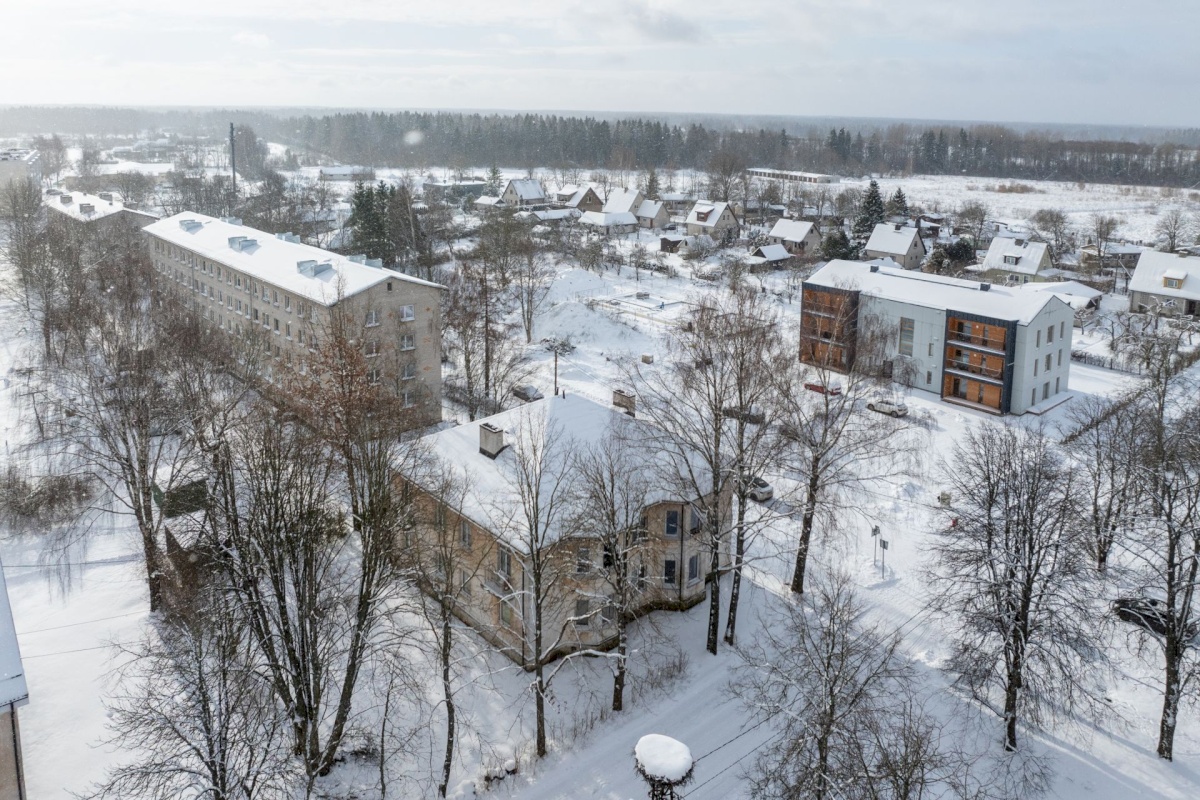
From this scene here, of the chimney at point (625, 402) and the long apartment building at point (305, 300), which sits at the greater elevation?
the long apartment building at point (305, 300)

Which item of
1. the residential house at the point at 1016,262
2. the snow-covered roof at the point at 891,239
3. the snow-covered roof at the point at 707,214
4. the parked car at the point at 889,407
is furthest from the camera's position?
the snow-covered roof at the point at 707,214

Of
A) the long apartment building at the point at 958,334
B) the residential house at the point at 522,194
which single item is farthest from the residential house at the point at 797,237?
the residential house at the point at 522,194

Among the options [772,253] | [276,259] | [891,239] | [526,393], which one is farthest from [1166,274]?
[276,259]

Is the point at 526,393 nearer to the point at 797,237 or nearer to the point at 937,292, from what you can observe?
the point at 937,292

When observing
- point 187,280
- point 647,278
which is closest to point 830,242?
point 647,278

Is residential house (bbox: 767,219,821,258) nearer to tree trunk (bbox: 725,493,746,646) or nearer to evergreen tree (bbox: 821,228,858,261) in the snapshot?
evergreen tree (bbox: 821,228,858,261)

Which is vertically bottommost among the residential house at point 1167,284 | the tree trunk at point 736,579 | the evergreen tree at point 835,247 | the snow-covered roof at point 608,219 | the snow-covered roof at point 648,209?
the tree trunk at point 736,579

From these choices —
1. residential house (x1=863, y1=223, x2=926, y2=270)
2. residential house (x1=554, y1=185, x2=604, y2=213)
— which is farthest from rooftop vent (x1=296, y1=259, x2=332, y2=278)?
residential house (x1=554, y1=185, x2=604, y2=213)

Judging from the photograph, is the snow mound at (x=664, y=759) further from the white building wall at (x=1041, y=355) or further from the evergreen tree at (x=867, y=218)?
the evergreen tree at (x=867, y=218)
